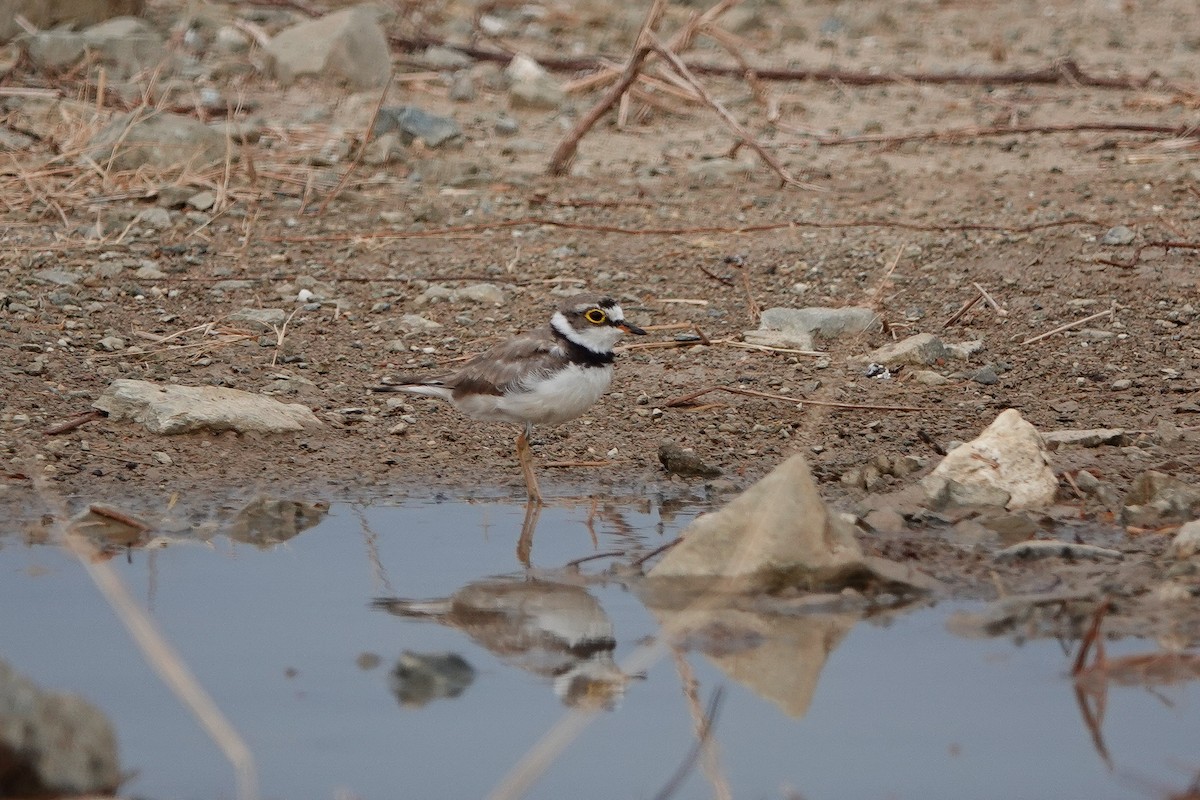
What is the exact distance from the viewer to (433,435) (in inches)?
260

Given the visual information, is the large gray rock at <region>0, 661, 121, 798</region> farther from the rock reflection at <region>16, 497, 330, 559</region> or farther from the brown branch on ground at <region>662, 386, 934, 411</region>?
the brown branch on ground at <region>662, 386, 934, 411</region>

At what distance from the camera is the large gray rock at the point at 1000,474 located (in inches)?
218

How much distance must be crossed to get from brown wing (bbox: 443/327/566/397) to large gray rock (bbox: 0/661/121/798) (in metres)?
2.71

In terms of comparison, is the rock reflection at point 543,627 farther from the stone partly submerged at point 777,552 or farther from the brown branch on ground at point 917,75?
the brown branch on ground at point 917,75

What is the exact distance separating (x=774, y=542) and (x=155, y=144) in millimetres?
6061

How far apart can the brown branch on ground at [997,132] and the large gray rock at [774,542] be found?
512 centimetres

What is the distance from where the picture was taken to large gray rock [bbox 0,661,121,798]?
3.26 m

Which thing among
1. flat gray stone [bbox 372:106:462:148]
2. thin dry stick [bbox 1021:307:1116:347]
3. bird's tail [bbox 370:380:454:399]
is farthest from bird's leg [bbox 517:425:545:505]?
flat gray stone [bbox 372:106:462:148]

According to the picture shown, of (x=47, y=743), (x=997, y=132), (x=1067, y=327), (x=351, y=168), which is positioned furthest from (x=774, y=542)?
(x=997, y=132)

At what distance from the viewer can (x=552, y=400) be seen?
Result: 19.3ft

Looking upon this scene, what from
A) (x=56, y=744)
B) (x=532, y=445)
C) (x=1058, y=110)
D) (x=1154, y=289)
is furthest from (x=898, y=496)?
(x=1058, y=110)

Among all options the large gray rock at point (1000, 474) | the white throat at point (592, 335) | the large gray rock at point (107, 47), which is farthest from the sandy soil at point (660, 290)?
the large gray rock at point (107, 47)

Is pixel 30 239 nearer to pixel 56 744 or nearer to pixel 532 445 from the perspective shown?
pixel 532 445

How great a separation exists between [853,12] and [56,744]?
1340cm
